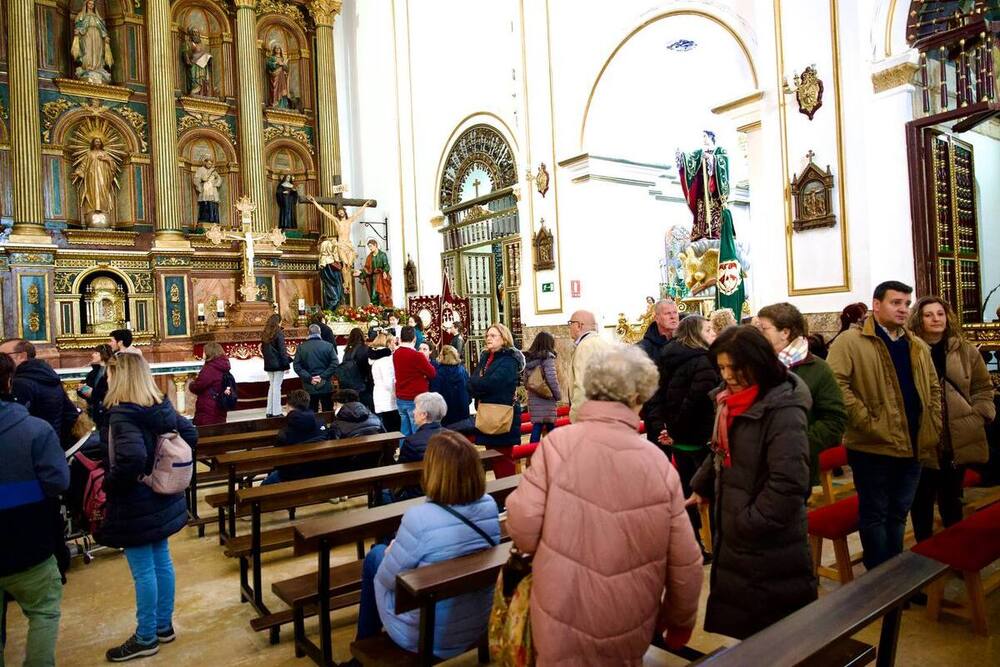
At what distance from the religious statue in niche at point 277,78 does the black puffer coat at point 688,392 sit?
14.6 metres

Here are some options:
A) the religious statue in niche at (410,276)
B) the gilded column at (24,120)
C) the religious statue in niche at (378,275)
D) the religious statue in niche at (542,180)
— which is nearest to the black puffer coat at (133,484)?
the religious statue in niche at (542,180)

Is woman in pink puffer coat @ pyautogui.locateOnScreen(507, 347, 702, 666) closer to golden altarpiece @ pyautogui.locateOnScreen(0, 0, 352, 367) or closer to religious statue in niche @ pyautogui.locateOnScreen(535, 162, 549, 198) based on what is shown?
religious statue in niche @ pyautogui.locateOnScreen(535, 162, 549, 198)

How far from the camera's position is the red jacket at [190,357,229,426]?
6.88 meters

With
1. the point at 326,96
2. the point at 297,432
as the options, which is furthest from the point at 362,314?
the point at 297,432

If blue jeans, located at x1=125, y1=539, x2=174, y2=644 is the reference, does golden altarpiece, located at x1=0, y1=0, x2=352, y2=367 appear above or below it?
above

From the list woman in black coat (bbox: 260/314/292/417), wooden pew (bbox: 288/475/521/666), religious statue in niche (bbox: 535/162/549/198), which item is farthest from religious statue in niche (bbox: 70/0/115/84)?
wooden pew (bbox: 288/475/521/666)

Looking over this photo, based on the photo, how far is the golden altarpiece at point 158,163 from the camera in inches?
514

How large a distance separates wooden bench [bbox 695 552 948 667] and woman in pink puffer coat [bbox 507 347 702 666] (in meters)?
0.22

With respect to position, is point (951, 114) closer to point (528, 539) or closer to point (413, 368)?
point (413, 368)

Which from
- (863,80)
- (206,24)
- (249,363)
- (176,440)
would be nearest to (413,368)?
(176,440)

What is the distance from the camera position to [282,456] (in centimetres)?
483

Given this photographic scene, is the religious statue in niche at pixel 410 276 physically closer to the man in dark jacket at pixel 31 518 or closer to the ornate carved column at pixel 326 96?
the ornate carved column at pixel 326 96

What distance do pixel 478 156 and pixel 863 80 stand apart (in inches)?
292

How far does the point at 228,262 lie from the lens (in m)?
15.0
